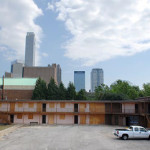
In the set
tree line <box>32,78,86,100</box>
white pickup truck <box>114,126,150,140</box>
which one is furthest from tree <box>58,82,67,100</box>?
white pickup truck <box>114,126,150,140</box>

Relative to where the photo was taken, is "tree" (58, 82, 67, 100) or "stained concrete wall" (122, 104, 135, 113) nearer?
"stained concrete wall" (122, 104, 135, 113)

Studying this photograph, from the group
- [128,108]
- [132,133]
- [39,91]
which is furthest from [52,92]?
[132,133]

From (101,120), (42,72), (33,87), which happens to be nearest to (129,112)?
(101,120)

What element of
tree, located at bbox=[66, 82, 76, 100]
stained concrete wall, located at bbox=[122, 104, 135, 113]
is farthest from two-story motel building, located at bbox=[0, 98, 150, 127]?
Answer: tree, located at bbox=[66, 82, 76, 100]

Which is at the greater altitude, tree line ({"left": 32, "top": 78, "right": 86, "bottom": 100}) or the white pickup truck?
tree line ({"left": 32, "top": 78, "right": 86, "bottom": 100})

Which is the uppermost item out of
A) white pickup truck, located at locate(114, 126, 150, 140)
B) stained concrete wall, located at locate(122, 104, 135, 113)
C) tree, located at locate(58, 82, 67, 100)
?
tree, located at locate(58, 82, 67, 100)

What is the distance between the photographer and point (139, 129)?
2578 cm

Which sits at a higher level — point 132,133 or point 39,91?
point 39,91

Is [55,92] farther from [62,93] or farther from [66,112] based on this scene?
[66,112]

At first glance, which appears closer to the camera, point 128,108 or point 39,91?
point 128,108

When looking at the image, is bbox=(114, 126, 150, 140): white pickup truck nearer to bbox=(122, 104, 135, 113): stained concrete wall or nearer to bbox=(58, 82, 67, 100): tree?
bbox=(122, 104, 135, 113): stained concrete wall

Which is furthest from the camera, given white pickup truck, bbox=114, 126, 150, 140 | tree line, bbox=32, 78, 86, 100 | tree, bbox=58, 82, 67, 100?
tree, bbox=58, 82, 67, 100

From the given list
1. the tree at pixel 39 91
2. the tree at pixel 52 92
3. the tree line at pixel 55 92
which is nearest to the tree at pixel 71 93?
the tree line at pixel 55 92

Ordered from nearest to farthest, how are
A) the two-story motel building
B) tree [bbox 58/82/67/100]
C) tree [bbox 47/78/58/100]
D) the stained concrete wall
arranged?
the stained concrete wall, the two-story motel building, tree [bbox 47/78/58/100], tree [bbox 58/82/67/100]
